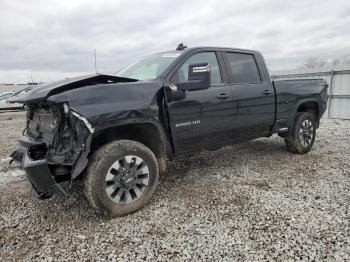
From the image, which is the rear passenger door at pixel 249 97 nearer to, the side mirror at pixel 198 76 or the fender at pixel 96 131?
the side mirror at pixel 198 76

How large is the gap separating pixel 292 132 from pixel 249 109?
4.87ft

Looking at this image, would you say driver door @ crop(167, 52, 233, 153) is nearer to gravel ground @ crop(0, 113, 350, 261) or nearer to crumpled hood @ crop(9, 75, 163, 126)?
crumpled hood @ crop(9, 75, 163, 126)

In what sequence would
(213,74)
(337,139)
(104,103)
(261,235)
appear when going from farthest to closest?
(337,139)
(213,74)
(104,103)
(261,235)

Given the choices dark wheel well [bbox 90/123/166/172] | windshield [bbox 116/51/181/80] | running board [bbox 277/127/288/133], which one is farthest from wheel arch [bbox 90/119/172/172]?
running board [bbox 277/127/288/133]

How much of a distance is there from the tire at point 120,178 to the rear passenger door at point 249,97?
171cm

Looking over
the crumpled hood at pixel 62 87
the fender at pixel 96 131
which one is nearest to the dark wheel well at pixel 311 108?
the fender at pixel 96 131

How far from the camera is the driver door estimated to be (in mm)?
3693

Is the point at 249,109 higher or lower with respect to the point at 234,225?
higher

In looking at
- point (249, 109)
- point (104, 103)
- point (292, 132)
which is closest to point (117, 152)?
point (104, 103)

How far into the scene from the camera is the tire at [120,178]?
9.93ft

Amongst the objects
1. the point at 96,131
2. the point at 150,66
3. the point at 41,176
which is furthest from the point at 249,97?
the point at 41,176

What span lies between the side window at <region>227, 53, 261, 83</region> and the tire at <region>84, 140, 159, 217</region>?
203 centimetres

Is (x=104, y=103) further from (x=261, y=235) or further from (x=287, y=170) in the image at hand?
(x=287, y=170)

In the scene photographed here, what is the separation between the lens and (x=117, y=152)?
10.2 feet
